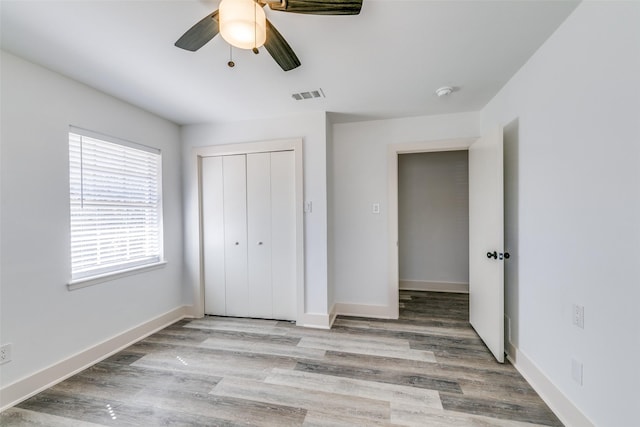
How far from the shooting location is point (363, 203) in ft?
10.2

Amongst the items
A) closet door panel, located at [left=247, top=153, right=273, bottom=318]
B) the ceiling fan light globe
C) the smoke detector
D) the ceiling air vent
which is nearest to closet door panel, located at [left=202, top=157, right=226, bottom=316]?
closet door panel, located at [left=247, top=153, right=273, bottom=318]

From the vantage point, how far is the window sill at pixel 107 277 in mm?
2098

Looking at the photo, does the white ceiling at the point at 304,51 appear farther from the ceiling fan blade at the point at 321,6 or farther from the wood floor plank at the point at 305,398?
the wood floor plank at the point at 305,398

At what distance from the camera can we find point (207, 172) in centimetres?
317

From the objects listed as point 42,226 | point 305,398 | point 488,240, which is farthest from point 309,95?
point 305,398

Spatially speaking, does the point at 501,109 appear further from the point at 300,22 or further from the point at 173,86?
the point at 173,86

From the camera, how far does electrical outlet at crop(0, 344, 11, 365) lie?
1.68 metres

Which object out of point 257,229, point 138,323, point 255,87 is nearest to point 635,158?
point 255,87

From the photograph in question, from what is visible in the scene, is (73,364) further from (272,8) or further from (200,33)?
(272,8)

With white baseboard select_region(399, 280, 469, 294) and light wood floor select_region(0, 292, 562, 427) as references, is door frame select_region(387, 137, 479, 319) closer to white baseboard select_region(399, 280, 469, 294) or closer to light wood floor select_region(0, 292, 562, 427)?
light wood floor select_region(0, 292, 562, 427)

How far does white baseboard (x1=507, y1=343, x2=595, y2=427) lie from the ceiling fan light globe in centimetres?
258

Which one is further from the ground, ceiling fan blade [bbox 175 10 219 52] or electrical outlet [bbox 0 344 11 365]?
ceiling fan blade [bbox 175 10 219 52]

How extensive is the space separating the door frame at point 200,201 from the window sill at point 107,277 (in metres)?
0.46

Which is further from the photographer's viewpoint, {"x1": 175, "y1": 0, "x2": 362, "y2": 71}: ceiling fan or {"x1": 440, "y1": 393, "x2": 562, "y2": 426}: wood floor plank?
{"x1": 440, "y1": 393, "x2": 562, "y2": 426}: wood floor plank
